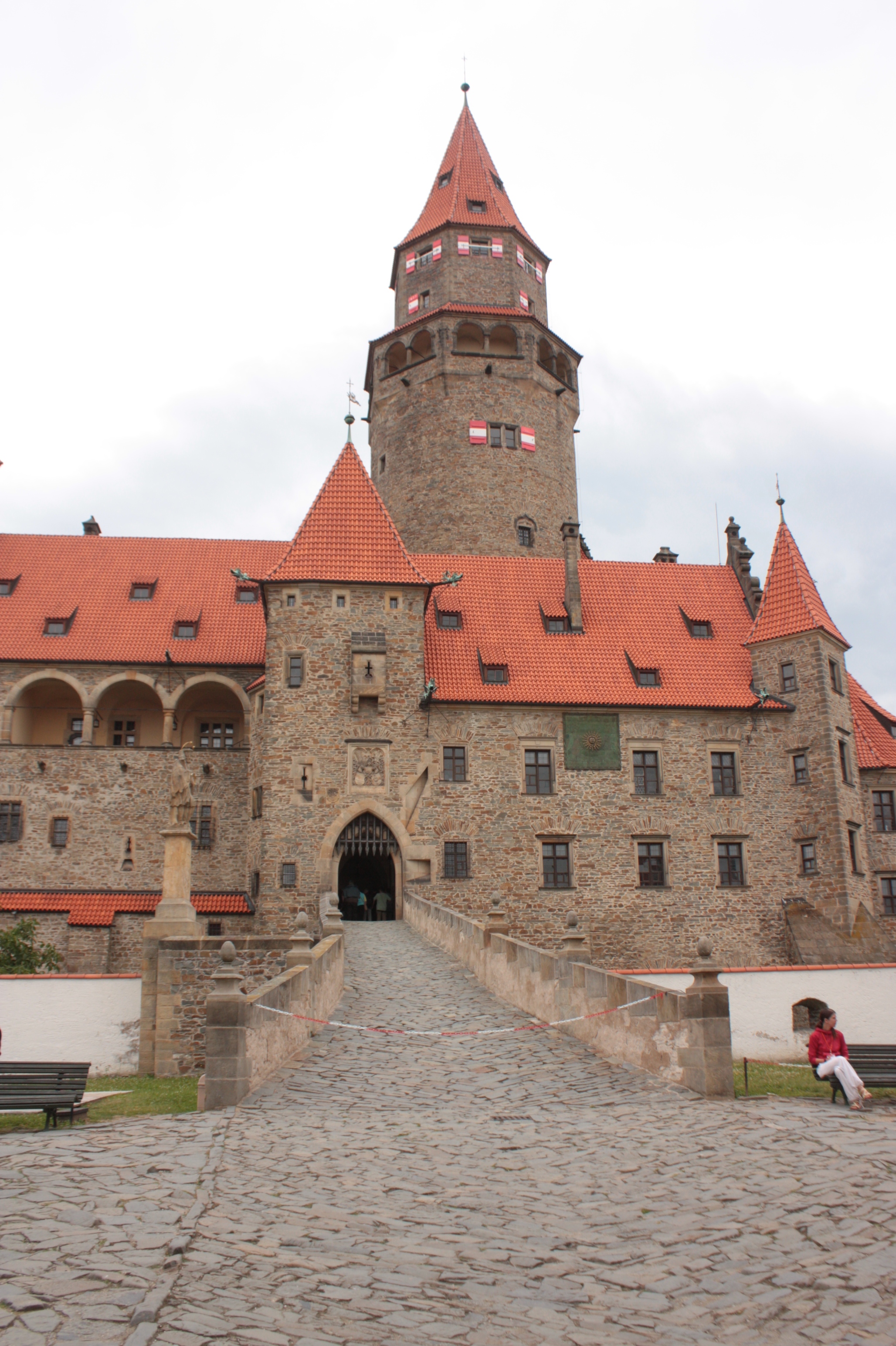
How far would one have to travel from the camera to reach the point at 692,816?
27469 mm

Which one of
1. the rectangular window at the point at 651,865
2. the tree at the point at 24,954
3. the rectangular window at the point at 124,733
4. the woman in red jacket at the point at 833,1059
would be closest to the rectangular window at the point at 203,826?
the rectangular window at the point at 124,733

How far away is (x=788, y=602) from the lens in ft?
97.2

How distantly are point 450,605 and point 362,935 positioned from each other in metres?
10.8

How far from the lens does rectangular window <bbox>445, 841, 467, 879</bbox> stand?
26.0 metres

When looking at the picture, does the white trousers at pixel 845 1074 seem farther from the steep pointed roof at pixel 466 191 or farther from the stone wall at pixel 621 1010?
the steep pointed roof at pixel 466 191

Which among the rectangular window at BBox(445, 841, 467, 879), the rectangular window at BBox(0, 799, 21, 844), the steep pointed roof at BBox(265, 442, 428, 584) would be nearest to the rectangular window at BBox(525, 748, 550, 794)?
the rectangular window at BBox(445, 841, 467, 879)

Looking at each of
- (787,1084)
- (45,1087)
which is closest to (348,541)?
(787,1084)

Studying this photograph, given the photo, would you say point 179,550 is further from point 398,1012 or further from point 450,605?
point 398,1012

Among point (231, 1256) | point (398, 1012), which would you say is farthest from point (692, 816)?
point (231, 1256)

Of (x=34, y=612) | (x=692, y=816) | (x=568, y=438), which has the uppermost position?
(x=568, y=438)

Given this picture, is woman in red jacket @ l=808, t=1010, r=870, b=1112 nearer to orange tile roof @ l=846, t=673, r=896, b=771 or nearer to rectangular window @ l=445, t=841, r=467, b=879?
rectangular window @ l=445, t=841, r=467, b=879

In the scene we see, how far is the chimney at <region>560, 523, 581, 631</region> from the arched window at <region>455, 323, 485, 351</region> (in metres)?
9.57

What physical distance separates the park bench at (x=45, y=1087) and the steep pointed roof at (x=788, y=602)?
22.3 m

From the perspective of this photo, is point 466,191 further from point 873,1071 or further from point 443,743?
point 873,1071
